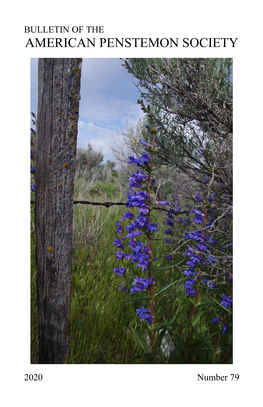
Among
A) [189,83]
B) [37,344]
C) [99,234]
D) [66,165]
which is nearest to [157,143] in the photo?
[189,83]

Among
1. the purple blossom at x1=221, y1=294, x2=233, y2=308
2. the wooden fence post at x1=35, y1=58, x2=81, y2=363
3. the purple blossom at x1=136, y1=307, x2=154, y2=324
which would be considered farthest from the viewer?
the purple blossom at x1=221, y1=294, x2=233, y2=308

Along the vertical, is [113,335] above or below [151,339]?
below

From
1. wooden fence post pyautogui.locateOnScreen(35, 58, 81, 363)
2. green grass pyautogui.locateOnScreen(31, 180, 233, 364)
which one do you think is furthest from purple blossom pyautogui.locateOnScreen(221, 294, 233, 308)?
wooden fence post pyautogui.locateOnScreen(35, 58, 81, 363)

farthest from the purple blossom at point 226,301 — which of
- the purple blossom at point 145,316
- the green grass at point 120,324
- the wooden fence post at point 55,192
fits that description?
the wooden fence post at point 55,192

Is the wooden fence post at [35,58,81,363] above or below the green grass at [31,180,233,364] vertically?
above

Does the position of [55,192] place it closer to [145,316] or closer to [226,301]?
[145,316]

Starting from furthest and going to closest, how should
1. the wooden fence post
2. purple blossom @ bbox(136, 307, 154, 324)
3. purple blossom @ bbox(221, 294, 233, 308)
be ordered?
1. purple blossom @ bbox(221, 294, 233, 308)
2. purple blossom @ bbox(136, 307, 154, 324)
3. the wooden fence post

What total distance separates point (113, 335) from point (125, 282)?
24.8 inches

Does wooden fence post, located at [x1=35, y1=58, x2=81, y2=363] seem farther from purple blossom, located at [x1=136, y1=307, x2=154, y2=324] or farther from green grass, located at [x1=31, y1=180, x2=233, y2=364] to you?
purple blossom, located at [x1=136, y1=307, x2=154, y2=324]

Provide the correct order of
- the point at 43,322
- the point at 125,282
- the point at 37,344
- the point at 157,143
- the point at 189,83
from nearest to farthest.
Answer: the point at 43,322, the point at 37,344, the point at 125,282, the point at 189,83, the point at 157,143

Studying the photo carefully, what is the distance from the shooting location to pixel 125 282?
2514mm

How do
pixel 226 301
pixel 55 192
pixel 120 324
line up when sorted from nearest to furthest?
pixel 55 192, pixel 226 301, pixel 120 324

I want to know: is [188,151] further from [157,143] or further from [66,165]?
[66,165]


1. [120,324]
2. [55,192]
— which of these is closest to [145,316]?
[120,324]
